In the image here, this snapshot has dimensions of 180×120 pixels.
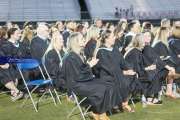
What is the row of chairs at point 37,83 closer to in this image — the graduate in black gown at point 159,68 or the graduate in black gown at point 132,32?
the graduate in black gown at point 159,68

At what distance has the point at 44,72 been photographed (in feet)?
36.6

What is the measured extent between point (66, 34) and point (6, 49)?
125 inches

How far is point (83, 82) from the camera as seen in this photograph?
852cm

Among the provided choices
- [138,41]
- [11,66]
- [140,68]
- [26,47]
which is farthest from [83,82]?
[26,47]

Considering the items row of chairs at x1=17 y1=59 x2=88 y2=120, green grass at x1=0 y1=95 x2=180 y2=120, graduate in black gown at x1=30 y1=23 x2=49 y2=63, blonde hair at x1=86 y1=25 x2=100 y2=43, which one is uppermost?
blonde hair at x1=86 y1=25 x2=100 y2=43

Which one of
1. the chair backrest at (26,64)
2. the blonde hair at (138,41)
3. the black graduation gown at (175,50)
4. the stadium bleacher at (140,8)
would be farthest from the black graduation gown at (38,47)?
the stadium bleacher at (140,8)

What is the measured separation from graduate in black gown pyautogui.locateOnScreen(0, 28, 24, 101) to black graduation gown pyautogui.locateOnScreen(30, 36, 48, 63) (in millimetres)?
471

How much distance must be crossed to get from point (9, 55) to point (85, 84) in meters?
3.68

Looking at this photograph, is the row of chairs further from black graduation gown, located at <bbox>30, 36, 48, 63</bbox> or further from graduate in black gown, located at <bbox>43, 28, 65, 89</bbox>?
black graduation gown, located at <bbox>30, 36, 48, 63</bbox>

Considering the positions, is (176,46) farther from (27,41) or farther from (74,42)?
(27,41)

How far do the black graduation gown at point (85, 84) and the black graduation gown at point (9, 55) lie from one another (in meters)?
3.18

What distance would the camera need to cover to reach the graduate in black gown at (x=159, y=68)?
10219mm

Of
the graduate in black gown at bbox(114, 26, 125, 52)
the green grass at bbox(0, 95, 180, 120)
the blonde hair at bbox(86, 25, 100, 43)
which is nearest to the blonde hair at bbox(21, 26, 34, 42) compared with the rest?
the blonde hair at bbox(86, 25, 100, 43)

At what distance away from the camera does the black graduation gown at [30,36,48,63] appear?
11648 millimetres
